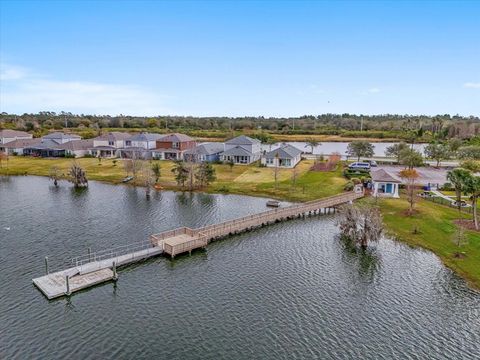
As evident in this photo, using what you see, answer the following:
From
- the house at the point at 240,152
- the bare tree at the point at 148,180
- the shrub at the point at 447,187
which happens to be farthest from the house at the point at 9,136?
the shrub at the point at 447,187

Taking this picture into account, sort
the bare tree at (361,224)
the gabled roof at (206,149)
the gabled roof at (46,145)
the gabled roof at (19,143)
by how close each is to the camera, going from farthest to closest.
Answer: the gabled roof at (19,143) → the gabled roof at (46,145) → the gabled roof at (206,149) → the bare tree at (361,224)

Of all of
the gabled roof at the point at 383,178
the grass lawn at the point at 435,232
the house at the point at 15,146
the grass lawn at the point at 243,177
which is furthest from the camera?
the house at the point at 15,146

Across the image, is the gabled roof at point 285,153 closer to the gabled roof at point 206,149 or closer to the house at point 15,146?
the gabled roof at point 206,149

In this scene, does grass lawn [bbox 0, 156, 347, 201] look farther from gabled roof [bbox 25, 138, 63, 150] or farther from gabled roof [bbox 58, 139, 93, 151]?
gabled roof [bbox 25, 138, 63, 150]

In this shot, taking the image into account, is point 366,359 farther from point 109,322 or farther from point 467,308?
point 109,322

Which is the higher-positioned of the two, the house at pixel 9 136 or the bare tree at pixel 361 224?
the house at pixel 9 136

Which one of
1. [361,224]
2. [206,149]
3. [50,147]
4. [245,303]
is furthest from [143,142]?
[245,303]

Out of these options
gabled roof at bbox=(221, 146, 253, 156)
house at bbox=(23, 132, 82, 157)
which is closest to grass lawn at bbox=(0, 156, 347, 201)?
gabled roof at bbox=(221, 146, 253, 156)
